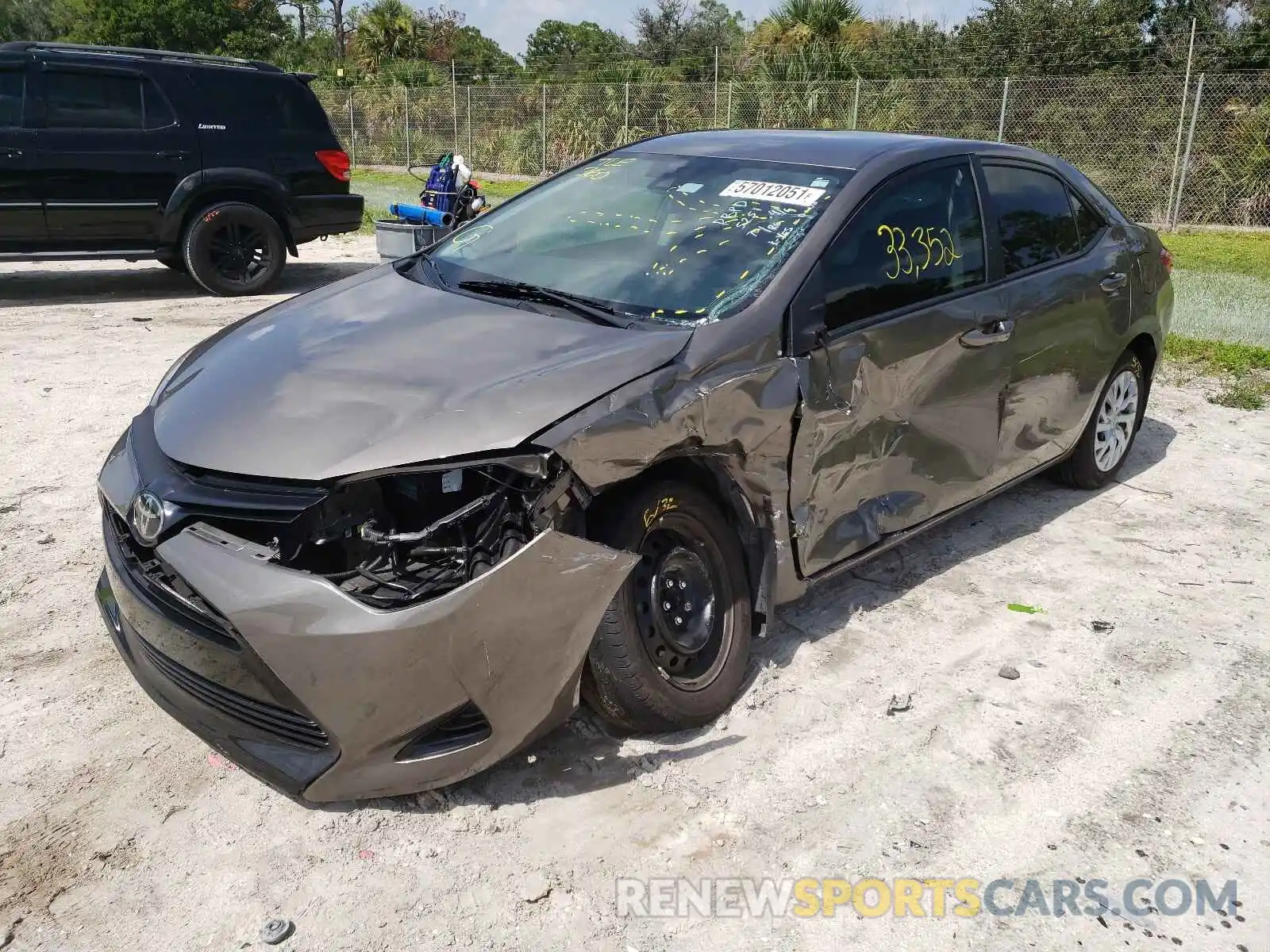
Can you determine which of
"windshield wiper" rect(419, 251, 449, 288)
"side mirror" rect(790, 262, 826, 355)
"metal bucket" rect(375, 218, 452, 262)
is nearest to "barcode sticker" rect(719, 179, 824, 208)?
"side mirror" rect(790, 262, 826, 355)

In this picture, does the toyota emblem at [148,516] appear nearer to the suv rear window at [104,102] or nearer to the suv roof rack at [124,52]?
the suv roof rack at [124,52]

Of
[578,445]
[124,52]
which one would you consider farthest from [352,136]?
[578,445]

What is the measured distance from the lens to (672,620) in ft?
10.3

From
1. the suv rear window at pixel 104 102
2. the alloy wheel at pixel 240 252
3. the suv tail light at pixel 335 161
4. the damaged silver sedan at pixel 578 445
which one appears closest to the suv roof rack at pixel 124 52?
the suv rear window at pixel 104 102

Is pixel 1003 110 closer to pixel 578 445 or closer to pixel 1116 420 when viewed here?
pixel 1116 420

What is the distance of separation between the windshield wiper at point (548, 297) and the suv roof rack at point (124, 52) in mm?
6473

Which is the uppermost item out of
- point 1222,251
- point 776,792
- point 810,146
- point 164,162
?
point 810,146

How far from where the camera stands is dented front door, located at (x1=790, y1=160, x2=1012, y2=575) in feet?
11.3

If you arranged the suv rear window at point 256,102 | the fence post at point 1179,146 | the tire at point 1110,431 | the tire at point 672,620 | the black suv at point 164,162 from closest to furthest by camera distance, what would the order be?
the tire at point 672,620 < the tire at point 1110,431 < the black suv at point 164,162 < the suv rear window at point 256,102 < the fence post at point 1179,146

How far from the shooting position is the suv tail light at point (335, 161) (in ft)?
32.8

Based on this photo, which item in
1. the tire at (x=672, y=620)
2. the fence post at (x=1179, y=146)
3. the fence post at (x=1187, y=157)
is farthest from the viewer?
the fence post at (x=1179, y=146)

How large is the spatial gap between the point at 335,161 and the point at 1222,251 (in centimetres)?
1094

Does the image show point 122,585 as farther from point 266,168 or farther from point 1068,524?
point 266,168

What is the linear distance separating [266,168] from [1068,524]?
7.60 metres
